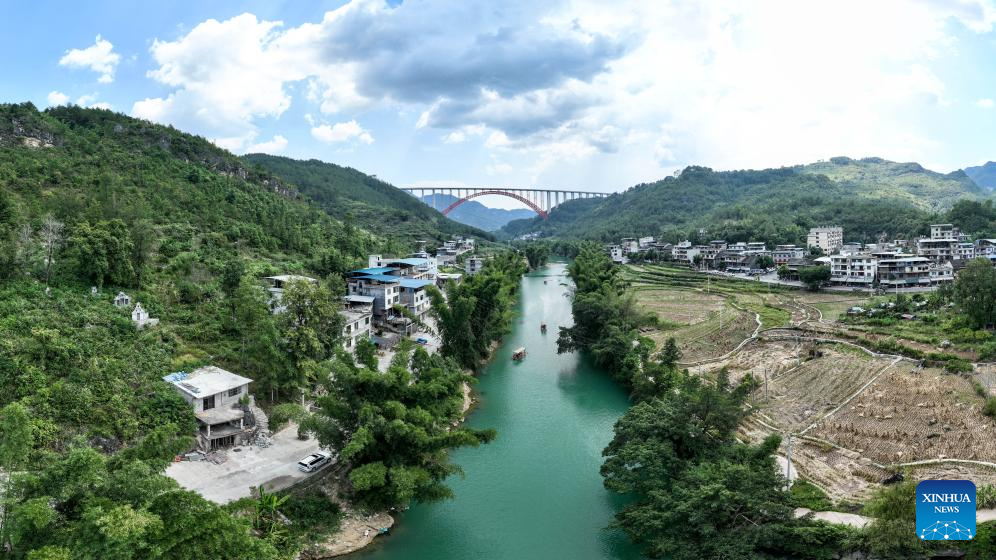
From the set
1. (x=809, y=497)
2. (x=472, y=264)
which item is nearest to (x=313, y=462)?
(x=809, y=497)

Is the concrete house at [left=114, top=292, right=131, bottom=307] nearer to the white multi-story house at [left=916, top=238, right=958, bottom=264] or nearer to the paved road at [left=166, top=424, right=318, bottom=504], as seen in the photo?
the paved road at [left=166, top=424, right=318, bottom=504]

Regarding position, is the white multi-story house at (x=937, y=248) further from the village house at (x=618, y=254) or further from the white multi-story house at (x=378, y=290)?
the white multi-story house at (x=378, y=290)

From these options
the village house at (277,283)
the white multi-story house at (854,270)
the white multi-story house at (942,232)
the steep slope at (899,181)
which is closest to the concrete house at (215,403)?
the village house at (277,283)

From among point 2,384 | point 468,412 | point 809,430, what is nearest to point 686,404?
point 809,430

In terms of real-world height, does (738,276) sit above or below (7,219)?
below

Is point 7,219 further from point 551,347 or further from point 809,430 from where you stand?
point 809,430

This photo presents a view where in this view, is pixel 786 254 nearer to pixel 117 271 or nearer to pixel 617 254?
pixel 617 254
